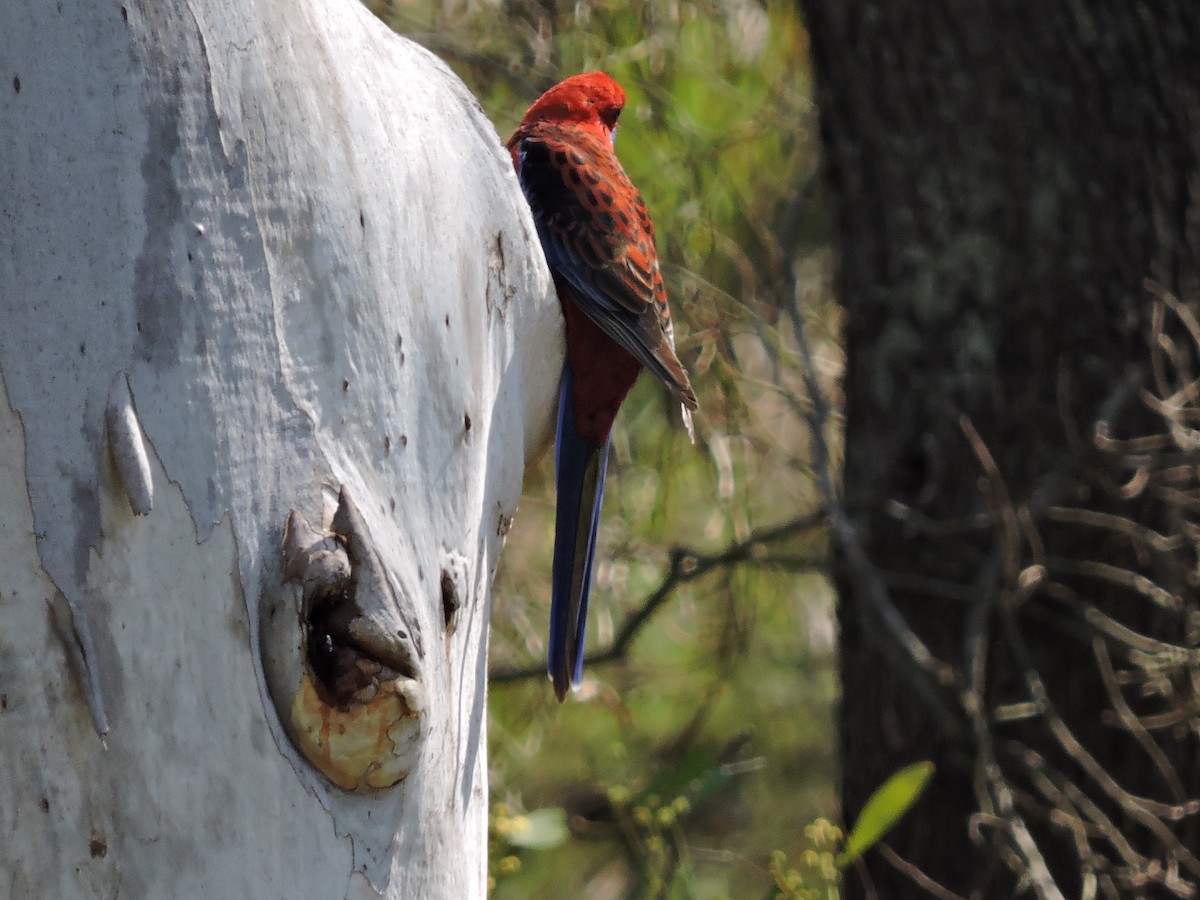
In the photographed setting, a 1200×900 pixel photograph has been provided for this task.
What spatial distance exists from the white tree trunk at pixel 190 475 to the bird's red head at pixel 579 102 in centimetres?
144

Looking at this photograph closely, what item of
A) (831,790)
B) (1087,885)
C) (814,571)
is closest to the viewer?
(1087,885)

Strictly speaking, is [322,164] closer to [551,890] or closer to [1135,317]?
[1135,317]

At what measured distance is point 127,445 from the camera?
1.15 m

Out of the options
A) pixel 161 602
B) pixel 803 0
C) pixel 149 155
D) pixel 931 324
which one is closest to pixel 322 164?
pixel 149 155

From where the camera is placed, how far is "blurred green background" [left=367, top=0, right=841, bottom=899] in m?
3.71

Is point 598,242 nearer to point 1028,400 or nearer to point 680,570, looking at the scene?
point 680,570

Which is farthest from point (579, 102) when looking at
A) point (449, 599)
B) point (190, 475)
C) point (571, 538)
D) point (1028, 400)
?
point (190, 475)

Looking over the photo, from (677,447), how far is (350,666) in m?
2.99

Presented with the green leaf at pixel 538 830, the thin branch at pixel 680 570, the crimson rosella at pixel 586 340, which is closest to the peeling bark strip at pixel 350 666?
the crimson rosella at pixel 586 340

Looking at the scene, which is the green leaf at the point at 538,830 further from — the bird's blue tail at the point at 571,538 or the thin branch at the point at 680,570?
the thin branch at the point at 680,570

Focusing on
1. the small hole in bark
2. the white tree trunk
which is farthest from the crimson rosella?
the white tree trunk

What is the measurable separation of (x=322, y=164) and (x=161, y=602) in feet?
1.42

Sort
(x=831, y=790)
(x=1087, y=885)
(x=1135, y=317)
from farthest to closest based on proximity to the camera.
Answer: (x=831, y=790) → (x=1135, y=317) → (x=1087, y=885)

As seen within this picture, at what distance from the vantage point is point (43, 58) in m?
1.15
